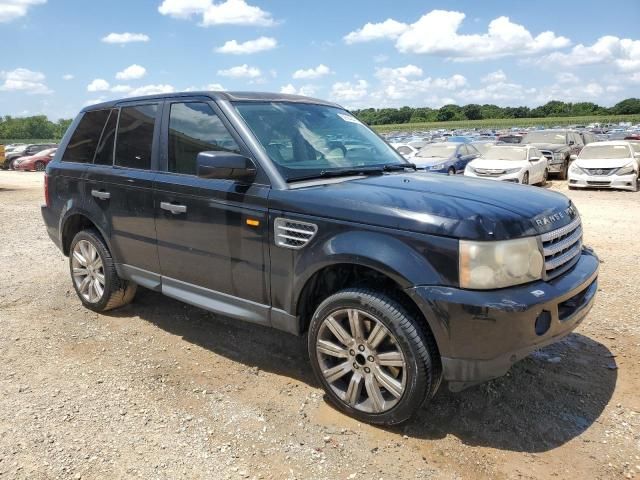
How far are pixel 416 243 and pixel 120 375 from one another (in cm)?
241

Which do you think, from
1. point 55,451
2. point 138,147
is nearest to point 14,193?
point 138,147

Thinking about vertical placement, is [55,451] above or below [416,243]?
below

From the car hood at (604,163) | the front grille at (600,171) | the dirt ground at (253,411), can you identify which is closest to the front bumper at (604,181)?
the front grille at (600,171)

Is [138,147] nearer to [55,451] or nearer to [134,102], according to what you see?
[134,102]

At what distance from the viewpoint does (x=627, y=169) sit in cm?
1512

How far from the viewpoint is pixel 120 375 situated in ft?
12.4

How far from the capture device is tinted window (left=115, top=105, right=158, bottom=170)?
4191mm

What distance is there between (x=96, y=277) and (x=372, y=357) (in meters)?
3.03

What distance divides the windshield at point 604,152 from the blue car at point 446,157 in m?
3.72

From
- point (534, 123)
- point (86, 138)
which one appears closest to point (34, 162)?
point (86, 138)

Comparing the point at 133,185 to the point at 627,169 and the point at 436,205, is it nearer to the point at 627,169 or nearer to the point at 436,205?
the point at 436,205

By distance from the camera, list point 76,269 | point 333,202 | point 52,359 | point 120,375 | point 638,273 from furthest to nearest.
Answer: point 638,273, point 76,269, point 52,359, point 120,375, point 333,202

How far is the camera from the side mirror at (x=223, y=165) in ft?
10.4

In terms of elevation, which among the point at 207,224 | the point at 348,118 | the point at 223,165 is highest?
the point at 348,118
